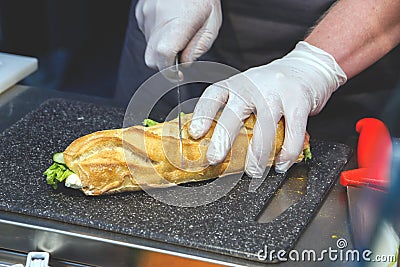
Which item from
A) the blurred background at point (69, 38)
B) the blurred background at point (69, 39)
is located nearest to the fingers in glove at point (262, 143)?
the blurred background at point (69, 39)

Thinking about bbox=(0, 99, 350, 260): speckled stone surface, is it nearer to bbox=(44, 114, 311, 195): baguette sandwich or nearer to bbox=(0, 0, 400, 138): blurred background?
bbox=(44, 114, 311, 195): baguette sandwich

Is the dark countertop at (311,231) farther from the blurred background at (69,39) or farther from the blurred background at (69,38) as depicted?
the blurred background at (69,38)

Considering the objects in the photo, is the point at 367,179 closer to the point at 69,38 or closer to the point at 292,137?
the point at 292,137

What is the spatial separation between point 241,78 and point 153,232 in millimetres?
506

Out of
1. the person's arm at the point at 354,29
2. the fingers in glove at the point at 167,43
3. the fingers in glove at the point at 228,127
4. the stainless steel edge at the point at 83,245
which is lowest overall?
the stainless steel edge at the point at 83,245

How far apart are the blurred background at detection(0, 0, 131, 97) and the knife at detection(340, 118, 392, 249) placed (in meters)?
2.27

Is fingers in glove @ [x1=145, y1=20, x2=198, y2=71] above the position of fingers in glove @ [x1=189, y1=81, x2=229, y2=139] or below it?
above

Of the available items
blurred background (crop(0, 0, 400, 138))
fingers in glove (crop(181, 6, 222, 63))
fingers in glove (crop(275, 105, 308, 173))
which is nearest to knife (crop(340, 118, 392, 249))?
fingers in glove (crop(275, 105, 308, 173))

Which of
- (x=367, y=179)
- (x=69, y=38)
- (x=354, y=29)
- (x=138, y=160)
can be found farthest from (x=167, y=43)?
(x=69, y=38)

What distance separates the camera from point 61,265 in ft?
4.77

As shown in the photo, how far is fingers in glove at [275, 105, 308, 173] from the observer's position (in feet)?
5.59

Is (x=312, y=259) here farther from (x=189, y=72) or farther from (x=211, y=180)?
(x=189, y=72)

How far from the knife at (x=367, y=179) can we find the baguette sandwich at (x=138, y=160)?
0.21m

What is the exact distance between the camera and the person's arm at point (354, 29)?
196 cm
